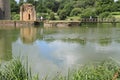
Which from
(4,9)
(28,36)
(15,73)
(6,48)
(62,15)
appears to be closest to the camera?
(15,73)

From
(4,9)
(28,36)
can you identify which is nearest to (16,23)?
(4,9)

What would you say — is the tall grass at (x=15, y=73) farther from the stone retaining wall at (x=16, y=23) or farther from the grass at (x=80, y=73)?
the stone retaining wall at (x=16, y=23)

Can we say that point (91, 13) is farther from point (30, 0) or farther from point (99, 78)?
point (99, 78)

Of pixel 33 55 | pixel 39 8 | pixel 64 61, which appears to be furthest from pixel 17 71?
pixel 39 8

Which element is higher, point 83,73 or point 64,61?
point 83,73

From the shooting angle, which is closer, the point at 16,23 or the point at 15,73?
the point at 15,73

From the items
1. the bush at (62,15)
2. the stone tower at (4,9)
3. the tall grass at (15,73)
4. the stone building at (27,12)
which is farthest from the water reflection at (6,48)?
the bush at (62,15)

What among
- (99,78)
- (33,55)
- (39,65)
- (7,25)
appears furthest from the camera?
(7,25)

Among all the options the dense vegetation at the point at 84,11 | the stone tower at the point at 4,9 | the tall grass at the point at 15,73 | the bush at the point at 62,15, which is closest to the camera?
the tall grass at the point at 15,73

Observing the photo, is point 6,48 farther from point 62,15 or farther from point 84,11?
point 62,15

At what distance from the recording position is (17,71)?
220 inches

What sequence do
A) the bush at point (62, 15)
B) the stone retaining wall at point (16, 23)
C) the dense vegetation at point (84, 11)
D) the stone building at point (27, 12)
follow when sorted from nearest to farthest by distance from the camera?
1. the stone retaining wall at point (16, 23)
2. the stone building at point (27, 12)
3. the dense vegetation at point (84, 11)
4. the bush at point (62, 15)

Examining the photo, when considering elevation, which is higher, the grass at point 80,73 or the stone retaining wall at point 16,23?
the grass at point 80,73

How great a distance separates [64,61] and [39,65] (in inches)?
40.4
